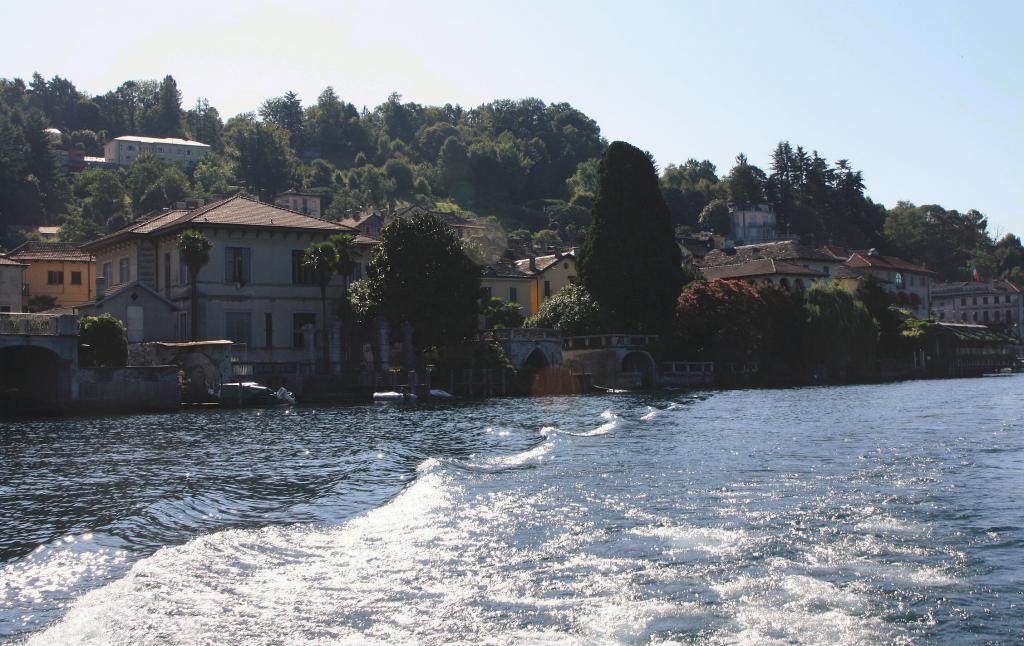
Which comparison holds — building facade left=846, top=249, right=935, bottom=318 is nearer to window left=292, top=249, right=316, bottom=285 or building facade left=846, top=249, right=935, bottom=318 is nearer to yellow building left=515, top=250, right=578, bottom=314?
yellow building left=515, top=250, right=578, bottom=314

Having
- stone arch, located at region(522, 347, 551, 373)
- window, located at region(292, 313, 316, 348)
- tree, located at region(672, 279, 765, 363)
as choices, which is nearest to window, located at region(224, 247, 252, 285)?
window, located at region(292, 313, 316, 348)

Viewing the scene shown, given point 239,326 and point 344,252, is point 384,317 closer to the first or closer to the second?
point 344,252

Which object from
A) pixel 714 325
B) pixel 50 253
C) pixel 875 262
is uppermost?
pixel 875 262

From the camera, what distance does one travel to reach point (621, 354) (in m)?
80.8

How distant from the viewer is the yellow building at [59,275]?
290ft

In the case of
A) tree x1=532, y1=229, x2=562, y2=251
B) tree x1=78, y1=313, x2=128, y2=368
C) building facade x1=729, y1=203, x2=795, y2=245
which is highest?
building facade x1=729, y1=203, x2=795, y2=245

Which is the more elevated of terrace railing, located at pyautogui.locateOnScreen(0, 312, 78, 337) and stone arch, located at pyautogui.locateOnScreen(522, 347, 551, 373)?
terrace railing, located at pyautogui.locateOnScreen(0, 312, 78, 337)

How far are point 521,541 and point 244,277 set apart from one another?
54634 mm

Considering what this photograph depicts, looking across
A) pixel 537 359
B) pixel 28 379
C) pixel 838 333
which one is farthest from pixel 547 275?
pixel 28 379

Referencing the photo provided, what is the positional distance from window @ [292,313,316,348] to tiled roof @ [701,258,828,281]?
175 feet

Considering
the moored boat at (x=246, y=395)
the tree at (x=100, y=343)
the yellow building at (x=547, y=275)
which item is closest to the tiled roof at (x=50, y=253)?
the tree at (x=100, y=343)

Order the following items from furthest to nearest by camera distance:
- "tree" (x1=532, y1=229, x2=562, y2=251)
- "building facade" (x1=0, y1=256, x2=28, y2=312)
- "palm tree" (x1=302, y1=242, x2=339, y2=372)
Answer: "tree" (x1=532, y1=229, x2=562, y2=251)
"building facade" (x1=0, y1=256, x2=28, y2=312)
"palm tree" (x1=302, y1=242, x2=339, y2=372)

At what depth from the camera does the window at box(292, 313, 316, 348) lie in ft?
231

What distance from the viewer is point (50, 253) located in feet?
295
